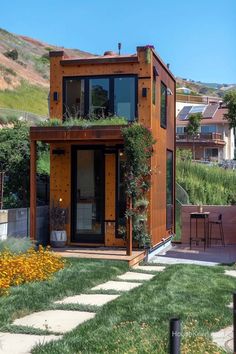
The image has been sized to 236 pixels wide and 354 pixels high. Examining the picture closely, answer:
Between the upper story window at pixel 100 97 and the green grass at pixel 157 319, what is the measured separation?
179 inches

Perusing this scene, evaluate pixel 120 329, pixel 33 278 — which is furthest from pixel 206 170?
pixel 120 329

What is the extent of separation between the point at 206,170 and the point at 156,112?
8671 mm

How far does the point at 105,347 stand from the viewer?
5.39 metres

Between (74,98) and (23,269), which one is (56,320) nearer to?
(23,269)

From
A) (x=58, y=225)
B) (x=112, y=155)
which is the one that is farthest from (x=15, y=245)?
(x=112, y=155)

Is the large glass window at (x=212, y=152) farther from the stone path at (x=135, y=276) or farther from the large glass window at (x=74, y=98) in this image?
the stone path at (x=135, y=276)

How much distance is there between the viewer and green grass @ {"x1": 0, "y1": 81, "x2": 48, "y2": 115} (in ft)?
177

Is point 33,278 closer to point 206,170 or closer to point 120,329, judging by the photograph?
point 120,329

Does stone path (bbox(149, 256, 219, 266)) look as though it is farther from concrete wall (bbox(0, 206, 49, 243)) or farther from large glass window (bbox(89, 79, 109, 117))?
large glass window (bbox(89, 79, 109, 117))

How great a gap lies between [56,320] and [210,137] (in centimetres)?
5966

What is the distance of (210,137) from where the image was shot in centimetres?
6500

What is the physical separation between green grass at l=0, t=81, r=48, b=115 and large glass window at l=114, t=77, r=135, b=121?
38.9 metres

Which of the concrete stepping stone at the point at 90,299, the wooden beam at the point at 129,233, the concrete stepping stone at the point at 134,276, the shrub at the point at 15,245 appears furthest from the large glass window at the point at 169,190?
the concrete stepping stone at the point at 90,299

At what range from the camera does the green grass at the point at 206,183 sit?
2058 centimetres
